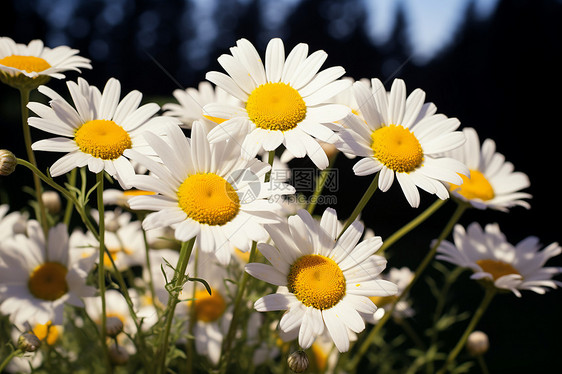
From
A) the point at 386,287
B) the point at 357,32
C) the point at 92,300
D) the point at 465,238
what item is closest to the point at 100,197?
the point at 386,287

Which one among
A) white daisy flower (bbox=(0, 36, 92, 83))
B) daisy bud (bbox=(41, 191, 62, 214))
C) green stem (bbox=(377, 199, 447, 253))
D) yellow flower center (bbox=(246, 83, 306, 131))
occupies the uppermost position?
yellow flower center (bbox=(246, 83, 306, 131))

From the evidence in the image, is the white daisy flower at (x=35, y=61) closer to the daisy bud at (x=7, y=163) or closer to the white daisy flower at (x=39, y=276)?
the daisy bud at (x=7, y=163)

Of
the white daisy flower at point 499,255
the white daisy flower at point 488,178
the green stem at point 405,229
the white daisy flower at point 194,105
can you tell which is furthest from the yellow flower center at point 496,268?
the white daisy flower at point 194,105

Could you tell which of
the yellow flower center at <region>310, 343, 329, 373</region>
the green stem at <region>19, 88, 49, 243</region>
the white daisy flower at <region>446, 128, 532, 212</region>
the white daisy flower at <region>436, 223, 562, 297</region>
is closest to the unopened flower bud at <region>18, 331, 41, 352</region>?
the green stem at <region>19, 88, 49, 243</region>

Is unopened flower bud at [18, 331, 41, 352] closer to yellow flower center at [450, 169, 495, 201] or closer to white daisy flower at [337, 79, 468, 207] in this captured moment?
white daisy flower at [337, 79, 468, 207]

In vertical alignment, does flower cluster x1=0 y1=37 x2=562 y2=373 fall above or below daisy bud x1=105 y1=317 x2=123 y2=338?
above

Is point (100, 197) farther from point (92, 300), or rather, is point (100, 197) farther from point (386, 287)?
point (92, 300)
